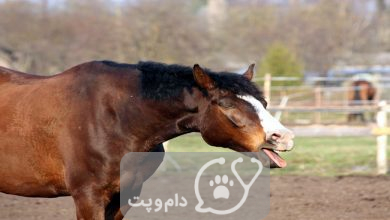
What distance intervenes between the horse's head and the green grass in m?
6.50

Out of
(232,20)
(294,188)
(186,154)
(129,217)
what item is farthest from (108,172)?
(232,20)

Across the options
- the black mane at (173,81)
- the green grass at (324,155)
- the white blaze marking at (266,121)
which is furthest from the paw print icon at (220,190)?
the white blaze marking at (266,121)

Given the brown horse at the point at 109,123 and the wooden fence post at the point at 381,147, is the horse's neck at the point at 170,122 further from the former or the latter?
the wooden fence post at the point at 381,147

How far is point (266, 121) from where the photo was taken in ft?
13.5

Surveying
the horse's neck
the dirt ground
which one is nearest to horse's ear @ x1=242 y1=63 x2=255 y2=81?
the horse's neck

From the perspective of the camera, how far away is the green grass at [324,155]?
440 inches

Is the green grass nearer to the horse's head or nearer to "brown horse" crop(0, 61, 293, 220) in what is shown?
"brown horse" crop(0, 61, 293, 220)

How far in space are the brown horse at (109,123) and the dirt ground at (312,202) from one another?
2.41 meters

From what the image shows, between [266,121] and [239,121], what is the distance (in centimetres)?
18

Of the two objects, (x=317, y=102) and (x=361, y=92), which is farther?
(x=317, y=102)

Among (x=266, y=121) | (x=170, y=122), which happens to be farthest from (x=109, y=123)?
(x=266, y=121)

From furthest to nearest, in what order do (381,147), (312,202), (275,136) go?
(381,147) → (312,202) → (275,136)

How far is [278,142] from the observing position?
13.3ft

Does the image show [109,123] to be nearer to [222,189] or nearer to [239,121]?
[239,121]
